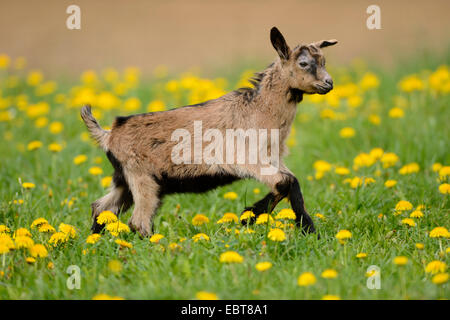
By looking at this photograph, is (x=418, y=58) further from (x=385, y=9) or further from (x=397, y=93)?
(x=385, y=9)

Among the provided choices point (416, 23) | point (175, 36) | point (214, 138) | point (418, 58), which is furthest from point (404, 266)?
point (175, 36)

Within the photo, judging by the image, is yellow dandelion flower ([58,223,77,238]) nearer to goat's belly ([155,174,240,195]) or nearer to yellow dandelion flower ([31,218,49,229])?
yellow dandelion flower ([31,218,49,229])

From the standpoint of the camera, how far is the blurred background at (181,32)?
13414 mm

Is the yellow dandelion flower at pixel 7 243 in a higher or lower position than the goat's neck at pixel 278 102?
lower

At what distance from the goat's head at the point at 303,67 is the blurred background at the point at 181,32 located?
7.06 metres

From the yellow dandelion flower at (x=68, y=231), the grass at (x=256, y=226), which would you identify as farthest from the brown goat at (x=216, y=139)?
the yellow dandelion flower at (x=68, y=231)

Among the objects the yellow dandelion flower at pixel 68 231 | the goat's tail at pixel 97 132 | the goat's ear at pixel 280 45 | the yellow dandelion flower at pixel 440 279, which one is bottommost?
the yellow dandelion flower at pixel 440 279

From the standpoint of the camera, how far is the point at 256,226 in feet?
15.8

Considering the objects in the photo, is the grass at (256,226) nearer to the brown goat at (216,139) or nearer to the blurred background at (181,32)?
the brown goat at (216,139)

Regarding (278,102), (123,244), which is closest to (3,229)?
(123,244)

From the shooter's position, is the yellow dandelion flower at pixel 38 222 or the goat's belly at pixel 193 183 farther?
the goat's belly at pixel 193 183

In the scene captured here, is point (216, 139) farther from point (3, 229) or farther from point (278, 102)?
point (3, 229)

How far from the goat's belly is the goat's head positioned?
101 centimetres

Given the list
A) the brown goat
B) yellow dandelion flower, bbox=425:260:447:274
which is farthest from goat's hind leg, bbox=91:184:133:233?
yellow dandelion flower, bbox=425:260:447:274
